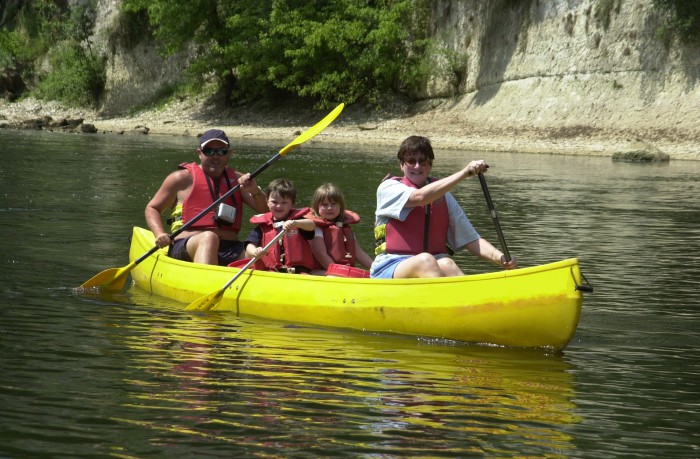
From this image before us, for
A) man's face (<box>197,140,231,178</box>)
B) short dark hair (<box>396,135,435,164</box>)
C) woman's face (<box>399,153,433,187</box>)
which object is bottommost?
man's face (<box>197,140,231,178</box>)

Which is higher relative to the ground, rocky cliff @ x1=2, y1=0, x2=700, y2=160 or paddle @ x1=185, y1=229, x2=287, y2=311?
rocky cliff @ x1=2, y1=0, x2=700, y2=160

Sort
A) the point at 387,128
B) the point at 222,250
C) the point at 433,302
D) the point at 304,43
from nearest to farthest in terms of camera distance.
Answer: the point at 433,302 → the point at 222,250 → the point at 387,128 → the point at 304,43

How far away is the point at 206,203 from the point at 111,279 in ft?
3.11

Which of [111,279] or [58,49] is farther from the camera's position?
[58,49]

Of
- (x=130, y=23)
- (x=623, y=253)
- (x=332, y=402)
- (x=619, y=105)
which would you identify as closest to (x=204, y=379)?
(x=332, y=402)

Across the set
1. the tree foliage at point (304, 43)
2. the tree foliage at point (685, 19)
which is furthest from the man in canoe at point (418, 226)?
the tree foliage at point (304, 43)

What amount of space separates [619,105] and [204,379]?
74.1 feet

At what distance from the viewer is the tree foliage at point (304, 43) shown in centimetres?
3359

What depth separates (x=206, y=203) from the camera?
8.63 metres

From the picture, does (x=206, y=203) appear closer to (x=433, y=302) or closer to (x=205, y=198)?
(x=205, y=198)

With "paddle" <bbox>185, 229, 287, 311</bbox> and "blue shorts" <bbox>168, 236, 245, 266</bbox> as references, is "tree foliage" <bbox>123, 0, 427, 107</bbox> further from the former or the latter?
"paddle" <bbox>185, 229, 287, 311</bbox>

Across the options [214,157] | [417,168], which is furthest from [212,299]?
[417,168]

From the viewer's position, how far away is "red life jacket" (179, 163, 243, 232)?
8.62m

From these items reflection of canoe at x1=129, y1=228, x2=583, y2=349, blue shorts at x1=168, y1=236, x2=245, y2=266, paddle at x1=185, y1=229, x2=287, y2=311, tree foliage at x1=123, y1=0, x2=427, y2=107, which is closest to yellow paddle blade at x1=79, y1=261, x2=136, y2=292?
blue shorts at x1=168, y1=236, x2=245, y2=266
